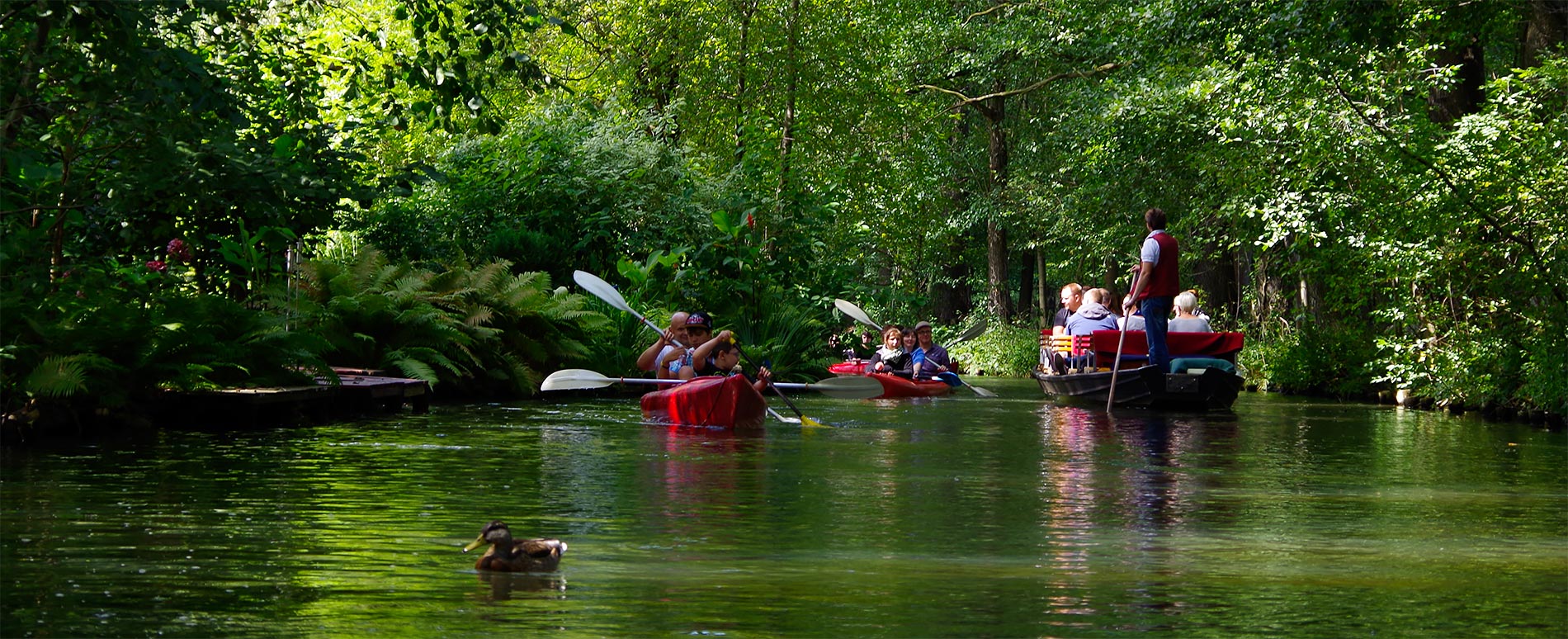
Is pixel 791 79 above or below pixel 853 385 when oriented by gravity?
above

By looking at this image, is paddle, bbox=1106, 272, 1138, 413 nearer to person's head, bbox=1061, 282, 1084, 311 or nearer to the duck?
person's head, bbox=1061, 282, 1084, 311

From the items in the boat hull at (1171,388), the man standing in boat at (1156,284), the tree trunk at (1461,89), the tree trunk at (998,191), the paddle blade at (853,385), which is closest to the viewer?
the paddle blade at (853,385)

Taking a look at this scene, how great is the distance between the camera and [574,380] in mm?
17000

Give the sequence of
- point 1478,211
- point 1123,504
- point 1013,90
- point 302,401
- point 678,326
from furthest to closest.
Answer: point 1013,90
point 1478,211
point 678,326
point 302,401
point 1123,504

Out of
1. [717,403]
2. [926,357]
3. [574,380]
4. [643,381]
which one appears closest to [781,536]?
[717,403]

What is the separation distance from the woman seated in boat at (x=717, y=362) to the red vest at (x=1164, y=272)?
484cm

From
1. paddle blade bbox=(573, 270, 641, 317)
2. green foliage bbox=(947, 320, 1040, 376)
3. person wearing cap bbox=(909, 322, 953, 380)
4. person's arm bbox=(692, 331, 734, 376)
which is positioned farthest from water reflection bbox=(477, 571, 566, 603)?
green foliage bbox=(947, 320, 1040, 376)

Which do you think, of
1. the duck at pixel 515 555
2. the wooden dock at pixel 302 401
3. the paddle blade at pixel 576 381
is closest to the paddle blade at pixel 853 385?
the paddle blade at pixel 576 381

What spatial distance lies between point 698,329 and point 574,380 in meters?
1.28

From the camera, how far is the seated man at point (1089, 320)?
22281 millimetres

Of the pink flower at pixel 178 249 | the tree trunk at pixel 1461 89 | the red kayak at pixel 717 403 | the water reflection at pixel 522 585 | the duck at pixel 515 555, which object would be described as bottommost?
the water reflection at pixel 522 585

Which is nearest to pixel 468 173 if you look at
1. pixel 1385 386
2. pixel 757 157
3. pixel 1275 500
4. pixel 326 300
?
pixel 757 157

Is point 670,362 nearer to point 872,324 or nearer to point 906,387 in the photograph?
point 906,387

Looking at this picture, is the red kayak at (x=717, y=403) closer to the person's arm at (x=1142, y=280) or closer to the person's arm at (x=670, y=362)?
the person's arm at (x=670, y=362)
